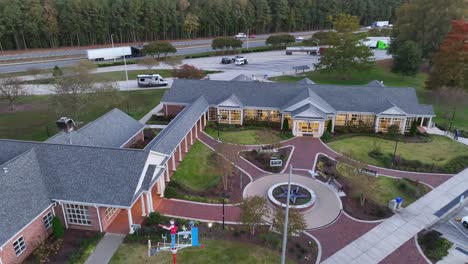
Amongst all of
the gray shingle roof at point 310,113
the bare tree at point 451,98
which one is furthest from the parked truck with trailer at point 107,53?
the bare tree at point 451,98

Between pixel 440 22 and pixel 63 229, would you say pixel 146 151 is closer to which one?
pixel 63 229

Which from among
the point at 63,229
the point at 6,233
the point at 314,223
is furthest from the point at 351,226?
the point at 6,233

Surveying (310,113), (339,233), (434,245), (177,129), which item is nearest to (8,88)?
(177,129)

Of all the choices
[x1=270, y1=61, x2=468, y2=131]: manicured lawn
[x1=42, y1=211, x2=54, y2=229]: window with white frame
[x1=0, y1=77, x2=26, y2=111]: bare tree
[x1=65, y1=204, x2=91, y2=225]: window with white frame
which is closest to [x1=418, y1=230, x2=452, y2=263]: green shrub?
[x1=65, y1=204, x2=91, y2=225]: window with white frame

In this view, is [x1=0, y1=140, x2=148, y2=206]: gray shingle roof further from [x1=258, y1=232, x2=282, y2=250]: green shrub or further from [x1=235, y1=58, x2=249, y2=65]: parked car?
[x1=235, y1=58, x2=249, y2=65]: parked car

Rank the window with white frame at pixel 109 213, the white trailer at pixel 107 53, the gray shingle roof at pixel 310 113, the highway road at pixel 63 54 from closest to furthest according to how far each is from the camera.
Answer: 1. the window with white frame at pixel 109 213
2. the gray shingle roof at pixel 310 113
3. the highway road at pixel 63 54
4. the white trailer at pixel 107 53

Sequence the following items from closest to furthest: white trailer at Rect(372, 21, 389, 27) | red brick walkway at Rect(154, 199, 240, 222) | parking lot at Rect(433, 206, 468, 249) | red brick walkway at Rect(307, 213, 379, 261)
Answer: red brick walkway at Rect(307, 213, 379, 261) < parking lot at Rect(433, 206, 468, 249) < red brick walkway at Rect(154, 199, 240, 222) < white trailer at Rect(372, 21, 389, 27)

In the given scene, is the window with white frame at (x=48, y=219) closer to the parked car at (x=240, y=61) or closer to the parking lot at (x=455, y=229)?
the parking lot at (x=455, y=229)
